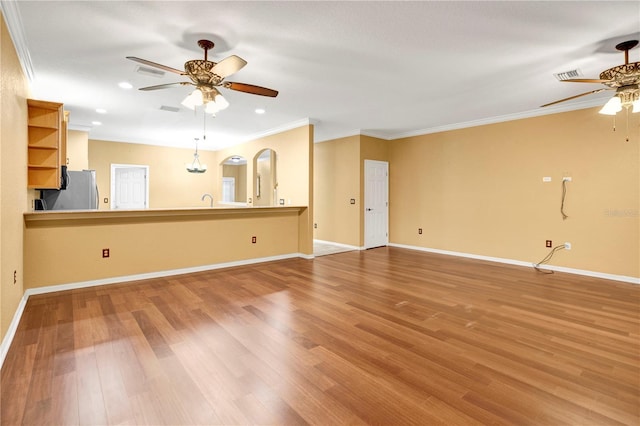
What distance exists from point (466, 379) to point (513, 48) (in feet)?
9.84

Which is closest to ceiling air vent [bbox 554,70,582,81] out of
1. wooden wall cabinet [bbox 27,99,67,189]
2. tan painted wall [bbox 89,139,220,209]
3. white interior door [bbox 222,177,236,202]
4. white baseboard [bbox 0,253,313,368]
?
white baseboard [bbox 0,253,313,368]

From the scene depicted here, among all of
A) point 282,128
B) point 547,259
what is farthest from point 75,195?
point 547,259

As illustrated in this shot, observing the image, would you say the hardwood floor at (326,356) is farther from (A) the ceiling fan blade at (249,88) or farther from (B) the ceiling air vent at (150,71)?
(B) the ceiling air vent at (150,71)

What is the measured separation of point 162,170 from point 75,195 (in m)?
3.79

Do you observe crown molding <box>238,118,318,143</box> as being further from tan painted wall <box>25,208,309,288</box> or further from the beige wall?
tan painted wall <box>25,208,309,288</box>

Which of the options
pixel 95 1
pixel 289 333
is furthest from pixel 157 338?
pixel 95 1

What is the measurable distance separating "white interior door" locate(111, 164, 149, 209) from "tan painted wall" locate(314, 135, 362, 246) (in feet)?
14.7

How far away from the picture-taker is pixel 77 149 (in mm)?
6496

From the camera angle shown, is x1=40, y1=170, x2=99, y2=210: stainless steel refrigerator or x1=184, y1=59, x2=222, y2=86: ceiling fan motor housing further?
x1=40, y1=170, x2=99, y2=210: stainless steel refrigerator

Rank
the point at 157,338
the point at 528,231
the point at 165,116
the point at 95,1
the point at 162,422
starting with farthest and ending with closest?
1. the point at 165,116
2. the point at 528,231
3. the point at 157,338
4. the point at 95,1
5. the point at 162,422

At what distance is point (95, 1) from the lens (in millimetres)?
2355

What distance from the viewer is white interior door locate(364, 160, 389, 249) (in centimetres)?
696

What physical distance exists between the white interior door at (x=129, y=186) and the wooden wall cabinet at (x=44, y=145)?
14.8 feet

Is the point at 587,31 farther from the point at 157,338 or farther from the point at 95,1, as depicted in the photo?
the point at 157,338
